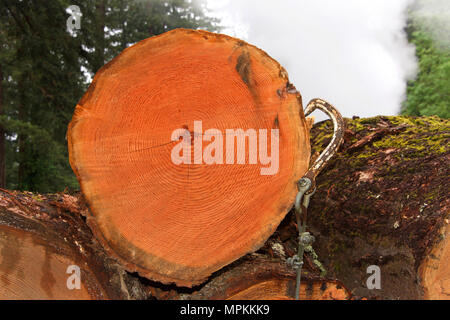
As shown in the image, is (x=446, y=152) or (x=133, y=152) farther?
(x=446, y=152)

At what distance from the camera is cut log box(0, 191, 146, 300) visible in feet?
3.68

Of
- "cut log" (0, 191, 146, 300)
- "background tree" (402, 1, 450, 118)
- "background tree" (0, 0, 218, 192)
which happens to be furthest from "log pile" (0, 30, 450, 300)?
"background tree" (402, 1, 450, 118)

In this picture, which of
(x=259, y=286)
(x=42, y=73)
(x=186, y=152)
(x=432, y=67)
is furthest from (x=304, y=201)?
(x=432, y=67)

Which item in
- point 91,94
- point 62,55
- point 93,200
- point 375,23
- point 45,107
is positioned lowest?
point 93,200

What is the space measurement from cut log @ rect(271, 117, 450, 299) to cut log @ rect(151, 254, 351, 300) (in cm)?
18

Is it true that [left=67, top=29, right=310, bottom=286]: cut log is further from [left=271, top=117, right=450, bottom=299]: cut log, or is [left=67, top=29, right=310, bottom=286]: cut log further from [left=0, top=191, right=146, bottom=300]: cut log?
[left=271, top=117, right=450, bottom=299]: cut log

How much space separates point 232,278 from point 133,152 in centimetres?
58

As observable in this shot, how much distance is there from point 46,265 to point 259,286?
0.74 meters

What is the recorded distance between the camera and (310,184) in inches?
45.8

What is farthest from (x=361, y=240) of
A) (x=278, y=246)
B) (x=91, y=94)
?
(x=91, y=94)

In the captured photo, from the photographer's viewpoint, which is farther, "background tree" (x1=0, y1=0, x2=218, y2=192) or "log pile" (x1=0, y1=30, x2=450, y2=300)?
"background tree" (x1=0, y1=0, x2=218, y2=192)

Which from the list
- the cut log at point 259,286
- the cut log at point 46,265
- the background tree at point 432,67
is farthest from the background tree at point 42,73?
the background tree at point 432,67

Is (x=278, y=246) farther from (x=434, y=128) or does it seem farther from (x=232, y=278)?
(x=434, y=128)

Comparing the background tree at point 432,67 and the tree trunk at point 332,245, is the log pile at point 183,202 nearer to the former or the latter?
the tree trunk at point 332,245
